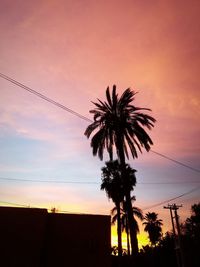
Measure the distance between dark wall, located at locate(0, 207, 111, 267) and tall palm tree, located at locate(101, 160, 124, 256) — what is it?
2305 centimetres

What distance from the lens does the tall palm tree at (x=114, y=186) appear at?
43469 mm

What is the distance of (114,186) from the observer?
43781 millimetres

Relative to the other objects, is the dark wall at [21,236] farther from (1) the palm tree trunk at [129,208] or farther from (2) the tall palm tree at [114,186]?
(2) the tall palm tree at [114,186]

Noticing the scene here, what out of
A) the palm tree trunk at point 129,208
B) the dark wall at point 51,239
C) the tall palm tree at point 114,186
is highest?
the tall palm tree at point 114,186

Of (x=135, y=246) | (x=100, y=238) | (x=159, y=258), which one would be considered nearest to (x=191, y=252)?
(x=159, y=258)

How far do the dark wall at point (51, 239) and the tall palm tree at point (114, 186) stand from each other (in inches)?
907

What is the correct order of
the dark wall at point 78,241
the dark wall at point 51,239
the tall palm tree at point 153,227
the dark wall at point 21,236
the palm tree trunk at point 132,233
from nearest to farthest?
the dark wall at point 21,236, the dark wall at point 51,239, the dark wall at point 78,241, the palm tree trunk at point 132,233, the tall palm tree at point 153,227

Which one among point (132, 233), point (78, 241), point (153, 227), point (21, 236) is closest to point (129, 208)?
point (132, 233)

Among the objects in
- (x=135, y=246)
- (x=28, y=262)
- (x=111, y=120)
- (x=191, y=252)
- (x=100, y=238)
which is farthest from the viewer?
(x=191, y=252)

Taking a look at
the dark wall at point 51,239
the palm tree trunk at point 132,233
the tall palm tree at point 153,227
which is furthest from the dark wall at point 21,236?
the tall palm tree at point 153,227

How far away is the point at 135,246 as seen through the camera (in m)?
23.7

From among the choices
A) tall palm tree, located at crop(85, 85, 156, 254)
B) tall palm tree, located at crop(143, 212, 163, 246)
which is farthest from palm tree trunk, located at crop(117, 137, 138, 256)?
tall palm tree, located at crop(143, 212, 163, 246)

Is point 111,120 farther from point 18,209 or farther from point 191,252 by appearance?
point 191,252

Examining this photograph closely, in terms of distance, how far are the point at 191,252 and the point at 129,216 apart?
35.3 m
